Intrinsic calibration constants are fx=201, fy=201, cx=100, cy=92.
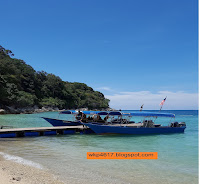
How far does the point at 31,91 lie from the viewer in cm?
8619

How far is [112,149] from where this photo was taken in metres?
13.1

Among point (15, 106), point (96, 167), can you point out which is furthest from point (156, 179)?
point (15, 106)

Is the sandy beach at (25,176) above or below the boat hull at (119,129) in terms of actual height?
below

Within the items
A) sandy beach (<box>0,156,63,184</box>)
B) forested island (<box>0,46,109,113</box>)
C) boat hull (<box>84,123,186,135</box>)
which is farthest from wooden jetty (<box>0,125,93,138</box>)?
forested island (<box>0,46,109,113</box>)

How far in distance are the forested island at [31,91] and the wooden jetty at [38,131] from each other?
45069 millimetres

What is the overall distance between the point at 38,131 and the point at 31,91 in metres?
72.2

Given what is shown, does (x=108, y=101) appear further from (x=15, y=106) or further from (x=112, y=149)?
(x=112, y=149)

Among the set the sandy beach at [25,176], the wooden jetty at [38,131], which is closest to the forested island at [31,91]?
the wooden jetty at [38,131]

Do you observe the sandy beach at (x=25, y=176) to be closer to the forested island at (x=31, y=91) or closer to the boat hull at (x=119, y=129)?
the boat hull at (x=119, y=129)

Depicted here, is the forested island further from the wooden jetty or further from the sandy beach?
the sandy beach

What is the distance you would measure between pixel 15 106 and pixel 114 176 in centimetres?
6471

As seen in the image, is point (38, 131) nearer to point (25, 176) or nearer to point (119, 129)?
point (119, 129)

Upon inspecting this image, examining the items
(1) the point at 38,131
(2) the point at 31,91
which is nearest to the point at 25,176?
(1) the point at 38,131

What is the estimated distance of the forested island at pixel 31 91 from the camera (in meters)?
63.5
